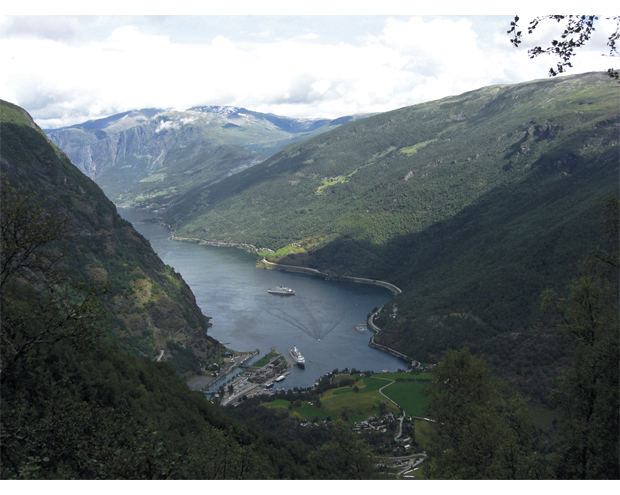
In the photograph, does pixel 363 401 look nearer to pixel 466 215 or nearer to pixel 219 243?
pixel 466 215

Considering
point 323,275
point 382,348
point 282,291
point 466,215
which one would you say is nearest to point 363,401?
point 382,348

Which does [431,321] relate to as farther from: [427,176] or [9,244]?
[427,176]

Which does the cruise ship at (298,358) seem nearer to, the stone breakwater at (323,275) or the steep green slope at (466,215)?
the steep green slope at (466,215)

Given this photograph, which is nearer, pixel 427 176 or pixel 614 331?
pixel 614 331

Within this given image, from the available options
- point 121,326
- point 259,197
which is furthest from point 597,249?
point 259,197

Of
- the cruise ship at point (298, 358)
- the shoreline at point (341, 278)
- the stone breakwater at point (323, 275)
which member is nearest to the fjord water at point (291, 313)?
the cruise ship at point (298, 358)
